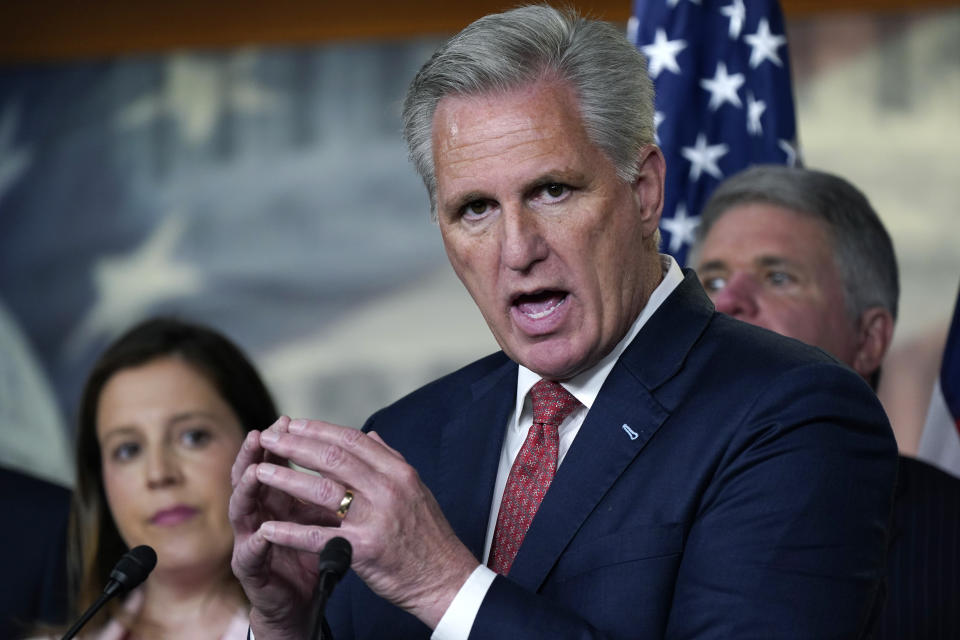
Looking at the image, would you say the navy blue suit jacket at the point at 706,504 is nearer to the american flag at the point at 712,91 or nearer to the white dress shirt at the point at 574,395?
the white dress shirt at the point at 574,395

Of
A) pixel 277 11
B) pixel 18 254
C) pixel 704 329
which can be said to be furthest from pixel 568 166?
pixel 18 254

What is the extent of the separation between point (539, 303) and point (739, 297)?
1283mm

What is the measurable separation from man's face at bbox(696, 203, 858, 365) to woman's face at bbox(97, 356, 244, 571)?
3.99 feet

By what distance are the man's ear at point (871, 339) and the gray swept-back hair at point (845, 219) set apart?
0.06 feet

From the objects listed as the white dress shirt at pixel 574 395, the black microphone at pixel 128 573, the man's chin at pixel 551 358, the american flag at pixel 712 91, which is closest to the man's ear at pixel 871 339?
the american flag at pixel 712 91

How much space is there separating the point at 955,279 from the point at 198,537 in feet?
10.8

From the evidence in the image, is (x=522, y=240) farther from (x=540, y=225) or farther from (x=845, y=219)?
(x=845, y=219)

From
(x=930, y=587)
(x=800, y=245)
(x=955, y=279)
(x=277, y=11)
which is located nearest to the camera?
(x=930, y=587)

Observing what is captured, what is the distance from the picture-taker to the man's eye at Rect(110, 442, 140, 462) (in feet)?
9.67

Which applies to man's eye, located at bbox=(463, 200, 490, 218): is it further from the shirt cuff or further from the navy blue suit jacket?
the shirt cuff

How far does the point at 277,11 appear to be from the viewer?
5.62m

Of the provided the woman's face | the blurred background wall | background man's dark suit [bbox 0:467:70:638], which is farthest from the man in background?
the blurred background wall

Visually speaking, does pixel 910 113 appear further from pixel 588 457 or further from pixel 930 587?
pixel 588 457

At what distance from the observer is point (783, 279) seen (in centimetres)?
293
